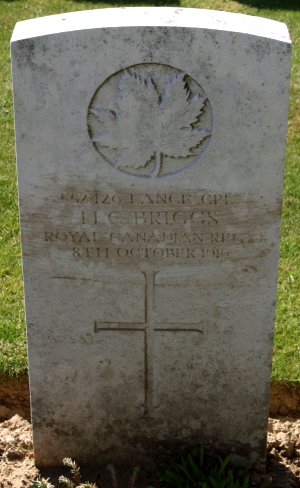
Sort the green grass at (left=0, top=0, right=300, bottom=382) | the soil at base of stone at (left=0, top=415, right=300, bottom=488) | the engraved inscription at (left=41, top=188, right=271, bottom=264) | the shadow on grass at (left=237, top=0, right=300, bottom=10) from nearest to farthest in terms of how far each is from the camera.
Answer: the engraved inscription at (left=41, top=188, right=271, bottom=264) < the soil at base of stone at (left=0, top=415, right=300, bottom=488) < the green grass at (left=0, top=0, right=300, bottom=382) < the shadow on grass at (left=237, top=0, right=300, bottom=10)

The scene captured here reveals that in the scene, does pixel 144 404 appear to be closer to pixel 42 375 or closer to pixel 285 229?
pixel 42 375

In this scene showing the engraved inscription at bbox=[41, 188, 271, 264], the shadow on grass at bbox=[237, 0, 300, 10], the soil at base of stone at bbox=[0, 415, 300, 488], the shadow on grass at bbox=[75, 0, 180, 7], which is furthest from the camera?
the shadow on grass at bbox=[75, 0, 180, 7]

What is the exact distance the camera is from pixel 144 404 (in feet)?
14.2

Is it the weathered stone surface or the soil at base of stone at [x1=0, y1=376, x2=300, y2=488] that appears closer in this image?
the weathered stone surface

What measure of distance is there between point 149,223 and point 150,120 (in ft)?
1.55

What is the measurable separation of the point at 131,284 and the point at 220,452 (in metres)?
1.00

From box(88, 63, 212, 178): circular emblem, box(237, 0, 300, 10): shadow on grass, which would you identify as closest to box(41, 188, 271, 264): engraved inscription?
box(88, 63, 212, 178): circular emblem

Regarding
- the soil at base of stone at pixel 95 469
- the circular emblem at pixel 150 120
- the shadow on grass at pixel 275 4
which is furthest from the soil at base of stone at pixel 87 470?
the shadow on grass at pixel 275 4

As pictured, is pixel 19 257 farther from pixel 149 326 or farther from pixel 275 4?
pixel 275 4

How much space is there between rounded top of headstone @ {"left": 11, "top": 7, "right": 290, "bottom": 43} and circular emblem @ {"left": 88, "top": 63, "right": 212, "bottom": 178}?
0.18 m

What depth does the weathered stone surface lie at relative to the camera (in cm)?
354

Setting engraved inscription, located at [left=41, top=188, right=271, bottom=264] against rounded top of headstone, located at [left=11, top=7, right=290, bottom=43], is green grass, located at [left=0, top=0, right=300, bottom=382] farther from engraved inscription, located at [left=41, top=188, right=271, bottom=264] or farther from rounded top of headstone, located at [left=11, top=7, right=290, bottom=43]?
rounded top of headstone, located at [left=11, top=7, right=290, bottom=43]

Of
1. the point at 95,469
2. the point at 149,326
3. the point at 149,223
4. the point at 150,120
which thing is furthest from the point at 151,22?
the point at 95,469

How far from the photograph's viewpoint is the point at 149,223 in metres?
3.88
